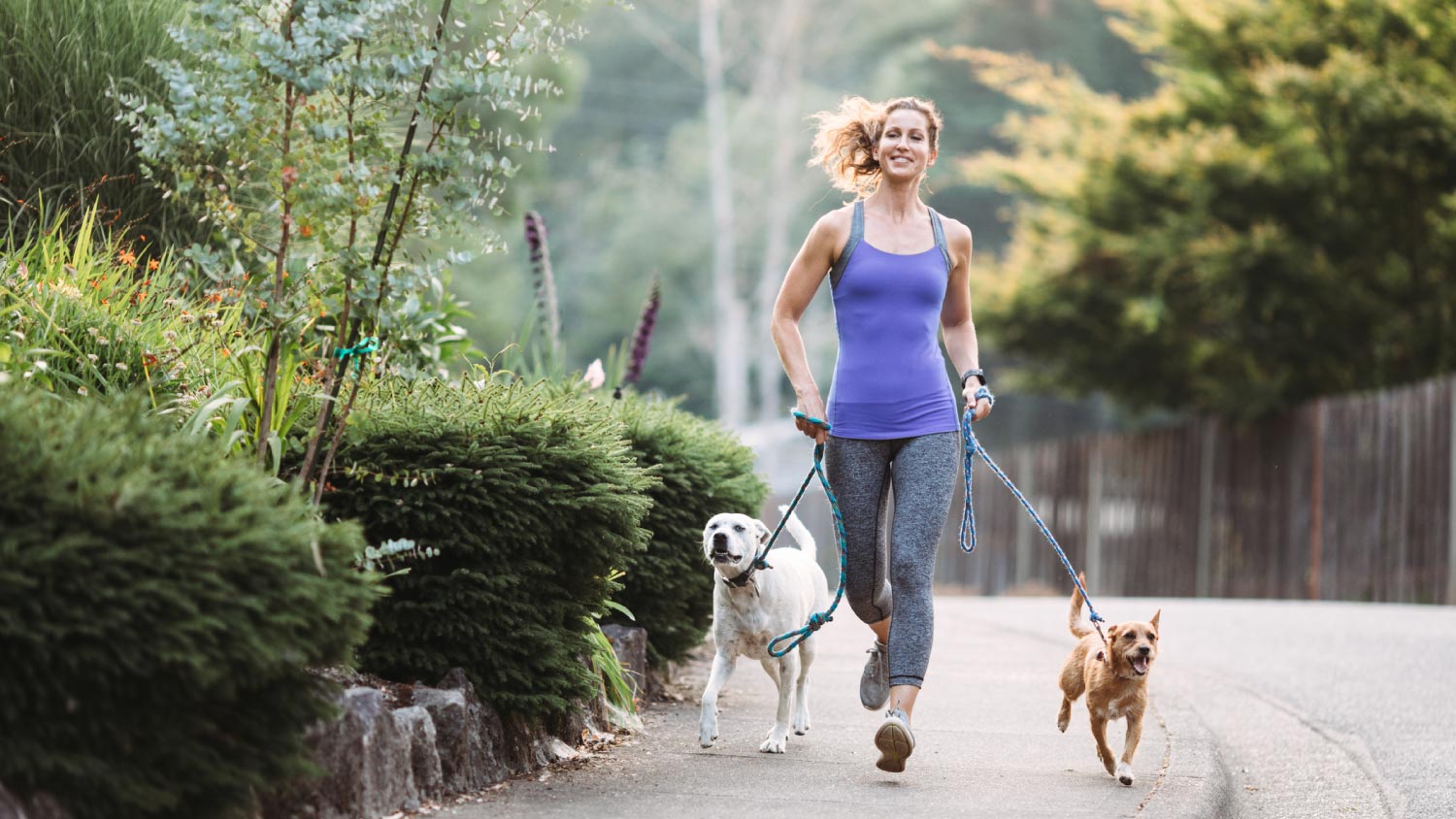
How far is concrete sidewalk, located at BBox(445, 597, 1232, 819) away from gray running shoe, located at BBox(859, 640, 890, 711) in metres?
0.20

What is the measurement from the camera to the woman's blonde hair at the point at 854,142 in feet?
18.7

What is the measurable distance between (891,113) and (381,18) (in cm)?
172

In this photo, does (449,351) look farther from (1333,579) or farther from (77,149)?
(1333,579)

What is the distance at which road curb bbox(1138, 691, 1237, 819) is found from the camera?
4887 mm

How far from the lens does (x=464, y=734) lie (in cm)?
459

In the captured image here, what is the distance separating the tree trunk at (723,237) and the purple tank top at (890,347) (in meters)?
30.2

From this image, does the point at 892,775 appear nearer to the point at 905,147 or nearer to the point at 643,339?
the point at 905,147

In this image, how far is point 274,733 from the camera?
3.60 meters

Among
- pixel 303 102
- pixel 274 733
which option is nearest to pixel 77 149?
pixel 303 102

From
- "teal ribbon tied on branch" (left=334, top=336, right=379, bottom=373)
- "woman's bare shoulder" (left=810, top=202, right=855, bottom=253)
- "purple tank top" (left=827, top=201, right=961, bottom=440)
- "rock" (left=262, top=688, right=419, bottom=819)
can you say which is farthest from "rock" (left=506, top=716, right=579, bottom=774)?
"woman's bare shoulder" (left=810, top=202, right=855, bottom=253)

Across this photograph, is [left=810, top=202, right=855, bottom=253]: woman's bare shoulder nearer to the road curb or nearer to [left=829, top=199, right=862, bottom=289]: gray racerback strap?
[left=829, top=199, right=862, bottom=289]: gray racerback strap

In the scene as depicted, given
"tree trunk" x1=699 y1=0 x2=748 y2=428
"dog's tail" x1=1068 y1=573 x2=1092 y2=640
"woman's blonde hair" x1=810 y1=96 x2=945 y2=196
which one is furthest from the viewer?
"tree trunk" x1=699 y1=0 x2=748 y2=428

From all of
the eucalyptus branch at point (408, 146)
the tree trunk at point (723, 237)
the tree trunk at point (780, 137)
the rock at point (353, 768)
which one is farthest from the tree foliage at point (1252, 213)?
the tree trunk at point (780, 137)

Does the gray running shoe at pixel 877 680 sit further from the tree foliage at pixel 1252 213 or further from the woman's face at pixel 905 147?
the tree foliage at pixel 1252 213
